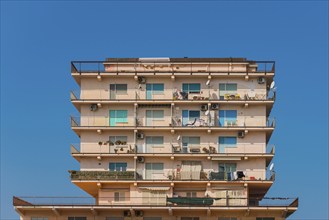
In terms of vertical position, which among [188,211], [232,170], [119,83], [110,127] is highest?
[119,83]

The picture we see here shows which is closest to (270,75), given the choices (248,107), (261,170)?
(248,107)

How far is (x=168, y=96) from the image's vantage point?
8169 cm

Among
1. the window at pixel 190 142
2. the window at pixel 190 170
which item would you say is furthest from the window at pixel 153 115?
the window at pixel 190 170

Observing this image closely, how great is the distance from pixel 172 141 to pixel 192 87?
7.01 m

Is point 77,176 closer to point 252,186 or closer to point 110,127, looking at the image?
point 110,127

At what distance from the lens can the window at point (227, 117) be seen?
80.9 m

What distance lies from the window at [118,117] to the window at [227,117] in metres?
11.2

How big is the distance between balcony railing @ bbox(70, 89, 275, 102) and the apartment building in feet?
0.39

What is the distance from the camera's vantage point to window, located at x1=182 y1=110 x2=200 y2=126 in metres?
81.1

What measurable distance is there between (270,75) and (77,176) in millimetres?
25584

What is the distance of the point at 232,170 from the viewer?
260 ft

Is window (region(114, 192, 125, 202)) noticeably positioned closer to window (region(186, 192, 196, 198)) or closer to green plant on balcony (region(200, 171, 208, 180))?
window (region(186, 192, 196, 198))

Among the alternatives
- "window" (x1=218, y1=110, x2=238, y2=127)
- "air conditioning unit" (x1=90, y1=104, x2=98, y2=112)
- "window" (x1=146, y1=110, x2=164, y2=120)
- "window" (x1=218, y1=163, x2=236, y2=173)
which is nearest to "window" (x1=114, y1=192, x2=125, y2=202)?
"window" (x1=146, y1=110, x2=164, y2=120)

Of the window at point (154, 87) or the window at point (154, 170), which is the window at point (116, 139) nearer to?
the window at point (154, 170)
